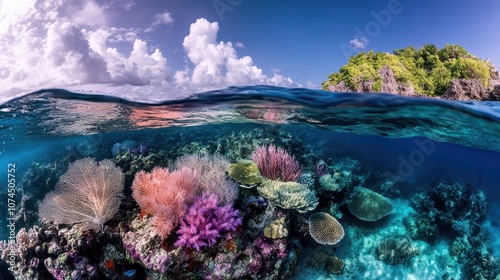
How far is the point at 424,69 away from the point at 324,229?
500 inches

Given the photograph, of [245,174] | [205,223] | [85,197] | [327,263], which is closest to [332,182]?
[327,263]

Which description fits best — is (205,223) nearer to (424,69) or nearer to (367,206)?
(367,206)

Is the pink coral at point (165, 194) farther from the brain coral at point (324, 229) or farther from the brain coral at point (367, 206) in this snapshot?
the brain coral at point (367, 206)

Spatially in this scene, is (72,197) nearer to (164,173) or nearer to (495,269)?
(164,173)

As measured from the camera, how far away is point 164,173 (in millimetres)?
6277

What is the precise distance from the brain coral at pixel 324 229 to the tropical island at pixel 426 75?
293 inches

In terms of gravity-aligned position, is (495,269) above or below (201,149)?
below

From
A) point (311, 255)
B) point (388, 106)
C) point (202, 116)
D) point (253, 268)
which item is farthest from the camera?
point (202, 116)

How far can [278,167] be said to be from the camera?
8391 mm

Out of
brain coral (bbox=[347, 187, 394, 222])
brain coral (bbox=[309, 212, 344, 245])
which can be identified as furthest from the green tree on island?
brain coral (bbox=[309, 212, 344, 245])

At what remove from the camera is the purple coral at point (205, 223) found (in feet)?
17.6

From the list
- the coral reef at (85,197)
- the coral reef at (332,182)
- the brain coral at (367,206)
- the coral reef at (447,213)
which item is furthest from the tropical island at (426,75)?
the coral reef at (85,197)

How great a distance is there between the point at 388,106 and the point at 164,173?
385 inches

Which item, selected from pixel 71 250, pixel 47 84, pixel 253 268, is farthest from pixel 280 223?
pixel 47 84
